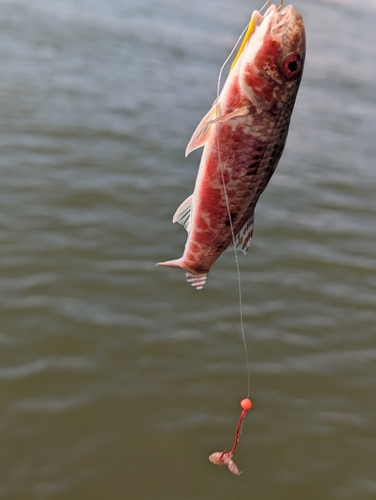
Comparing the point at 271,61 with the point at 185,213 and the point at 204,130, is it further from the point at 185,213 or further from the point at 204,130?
the point at 185,213

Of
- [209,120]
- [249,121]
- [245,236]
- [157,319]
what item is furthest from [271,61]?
[157,319]

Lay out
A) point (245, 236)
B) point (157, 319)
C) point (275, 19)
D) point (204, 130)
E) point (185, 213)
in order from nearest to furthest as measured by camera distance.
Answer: point (275, 19)
point (204, 130)
point (245, 236)
point (185, 213)
point (157, 319)

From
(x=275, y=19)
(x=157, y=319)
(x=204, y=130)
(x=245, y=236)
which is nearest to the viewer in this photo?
(x=275, y=19)

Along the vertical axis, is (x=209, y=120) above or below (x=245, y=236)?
above

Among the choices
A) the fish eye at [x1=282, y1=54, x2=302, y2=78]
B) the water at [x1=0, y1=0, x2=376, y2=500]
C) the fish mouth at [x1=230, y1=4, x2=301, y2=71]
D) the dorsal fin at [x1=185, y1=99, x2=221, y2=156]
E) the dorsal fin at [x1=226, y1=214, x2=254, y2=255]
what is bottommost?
the water at [x1=0, y1=0, x2=376, y2=500]

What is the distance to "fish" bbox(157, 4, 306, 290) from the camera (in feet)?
7.73

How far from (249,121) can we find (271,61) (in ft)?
0.87

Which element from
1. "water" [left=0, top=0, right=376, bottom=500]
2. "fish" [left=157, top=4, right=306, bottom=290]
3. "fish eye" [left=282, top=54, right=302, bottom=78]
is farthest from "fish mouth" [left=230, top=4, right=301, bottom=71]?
"water" [left=0, top=0, right=376, bottom=500]

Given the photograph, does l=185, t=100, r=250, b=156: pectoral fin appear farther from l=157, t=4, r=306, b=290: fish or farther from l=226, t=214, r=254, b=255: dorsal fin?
l=226, t=214, r=254, b=255: dorsal fin

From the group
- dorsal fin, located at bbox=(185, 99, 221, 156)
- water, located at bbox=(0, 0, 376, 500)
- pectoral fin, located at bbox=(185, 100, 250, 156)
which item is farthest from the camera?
water, located at bbox=(0, 0, 376, 500)

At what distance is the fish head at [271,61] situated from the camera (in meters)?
2.35

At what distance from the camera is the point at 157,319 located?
4898 millimetres

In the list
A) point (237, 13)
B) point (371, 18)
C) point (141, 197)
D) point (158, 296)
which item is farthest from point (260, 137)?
point (371, 18)

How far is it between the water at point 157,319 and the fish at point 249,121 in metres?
2.02
